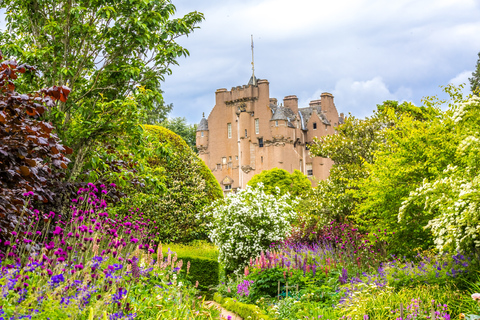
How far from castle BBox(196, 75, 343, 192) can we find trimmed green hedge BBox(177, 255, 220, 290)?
115 ft

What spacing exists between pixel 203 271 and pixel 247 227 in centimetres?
186

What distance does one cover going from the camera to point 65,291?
13.0 ft

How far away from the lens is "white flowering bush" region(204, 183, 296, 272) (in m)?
13.7

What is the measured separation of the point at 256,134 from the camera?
165 feet

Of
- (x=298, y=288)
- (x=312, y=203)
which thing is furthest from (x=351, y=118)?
(x=298, y=288)

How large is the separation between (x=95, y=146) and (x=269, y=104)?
41735mm

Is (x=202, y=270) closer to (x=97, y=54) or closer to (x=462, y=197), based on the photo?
(x=97, y=54)

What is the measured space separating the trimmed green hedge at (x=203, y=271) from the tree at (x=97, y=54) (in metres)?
4.94

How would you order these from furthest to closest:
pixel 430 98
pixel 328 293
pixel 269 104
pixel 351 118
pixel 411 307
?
pixel 269 104
pixel 351 118
pixel 430 98
pixel 328 293
pixel 411 307

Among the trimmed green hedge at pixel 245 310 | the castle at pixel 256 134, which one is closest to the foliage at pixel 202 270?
the trimmed green hedge at pixel 245 310

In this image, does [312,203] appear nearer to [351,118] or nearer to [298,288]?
[351,118]

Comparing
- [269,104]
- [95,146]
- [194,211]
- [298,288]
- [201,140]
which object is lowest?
A: [298,288]

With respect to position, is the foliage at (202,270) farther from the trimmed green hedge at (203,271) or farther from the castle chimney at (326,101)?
the castle chimney at (326,101)

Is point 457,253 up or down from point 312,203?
down
